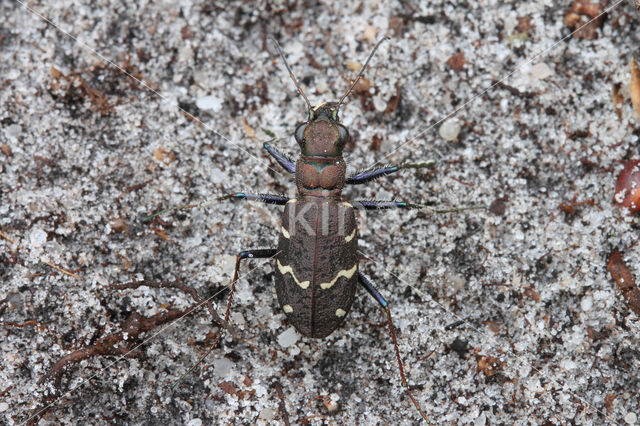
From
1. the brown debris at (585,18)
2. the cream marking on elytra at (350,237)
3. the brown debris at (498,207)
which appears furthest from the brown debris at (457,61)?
the cream marking on elytra at (350,237)

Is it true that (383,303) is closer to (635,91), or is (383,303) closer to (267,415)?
(267,415)

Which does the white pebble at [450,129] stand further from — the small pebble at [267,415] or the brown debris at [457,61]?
the small pebble at [267,415]

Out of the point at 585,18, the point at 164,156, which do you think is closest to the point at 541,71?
the point at 585,18

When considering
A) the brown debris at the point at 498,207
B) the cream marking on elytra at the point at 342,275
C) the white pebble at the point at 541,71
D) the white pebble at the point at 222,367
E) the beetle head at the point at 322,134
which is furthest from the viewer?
the white pebble at the point at 541,71

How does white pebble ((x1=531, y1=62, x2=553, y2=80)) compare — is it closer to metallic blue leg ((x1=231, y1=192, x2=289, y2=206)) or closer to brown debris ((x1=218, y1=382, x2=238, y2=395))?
metallic blue leg ((x1=231, y1=192, x2=289, y2=206))

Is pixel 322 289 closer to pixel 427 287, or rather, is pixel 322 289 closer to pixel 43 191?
pixel 427 287
